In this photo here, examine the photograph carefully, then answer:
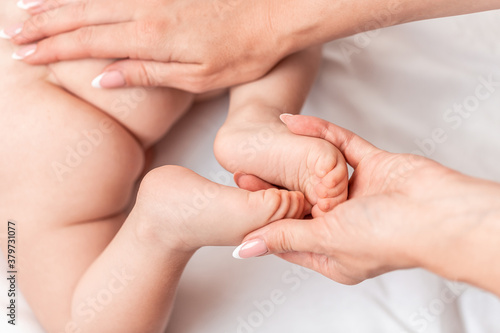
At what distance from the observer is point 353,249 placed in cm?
83

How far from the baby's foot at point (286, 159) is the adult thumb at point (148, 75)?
15cm

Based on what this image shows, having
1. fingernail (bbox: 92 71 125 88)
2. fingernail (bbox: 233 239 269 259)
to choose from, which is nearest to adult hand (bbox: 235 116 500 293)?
fingernail (bbox: 233 239 269 259)

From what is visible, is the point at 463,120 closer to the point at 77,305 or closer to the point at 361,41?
the point at 361,41

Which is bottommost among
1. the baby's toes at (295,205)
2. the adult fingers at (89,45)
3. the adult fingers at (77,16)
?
the baby's toes at (295,205)

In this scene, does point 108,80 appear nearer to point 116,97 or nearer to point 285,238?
point 116,97

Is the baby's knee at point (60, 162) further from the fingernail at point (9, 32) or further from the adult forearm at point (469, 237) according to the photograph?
the adult forearm at point (469, 237)

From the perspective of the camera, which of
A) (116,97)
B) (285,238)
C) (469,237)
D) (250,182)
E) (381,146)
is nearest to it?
(469,237)

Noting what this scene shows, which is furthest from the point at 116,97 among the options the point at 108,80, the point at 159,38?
the point at 159,38

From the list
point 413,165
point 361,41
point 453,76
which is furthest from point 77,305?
point 453,76

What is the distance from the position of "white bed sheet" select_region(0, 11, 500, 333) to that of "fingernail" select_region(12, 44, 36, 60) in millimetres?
410

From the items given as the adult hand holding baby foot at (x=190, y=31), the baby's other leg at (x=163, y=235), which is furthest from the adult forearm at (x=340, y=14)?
the baby's other leg at (x=163, y=235)

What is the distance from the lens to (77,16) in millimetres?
1153

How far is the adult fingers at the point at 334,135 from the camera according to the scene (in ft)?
3.32

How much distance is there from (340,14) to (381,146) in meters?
0.42
